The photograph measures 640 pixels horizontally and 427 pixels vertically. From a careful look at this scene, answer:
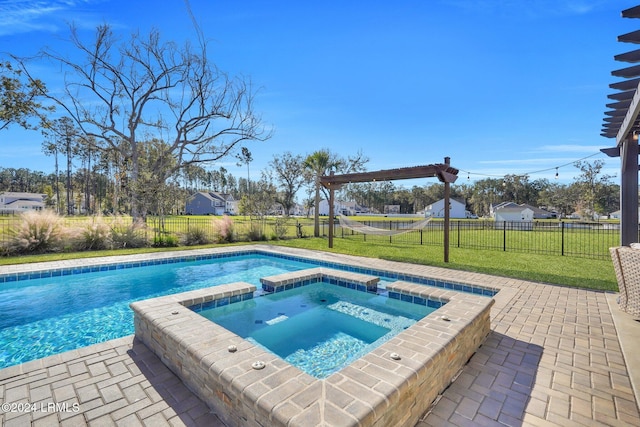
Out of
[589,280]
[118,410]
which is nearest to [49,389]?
[118,410]

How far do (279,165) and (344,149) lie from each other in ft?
19.8

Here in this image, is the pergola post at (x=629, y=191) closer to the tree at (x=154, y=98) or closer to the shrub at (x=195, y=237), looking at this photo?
the shrub at (x=195, y=237)

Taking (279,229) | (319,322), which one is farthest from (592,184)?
(319,322)

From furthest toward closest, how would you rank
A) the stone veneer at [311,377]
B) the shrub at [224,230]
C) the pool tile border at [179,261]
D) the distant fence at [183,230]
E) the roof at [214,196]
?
the roof at [214,196]
the shrub at [224,230]
the distant fence at [183,230]
the pool tile border at [179,261]
the stone veneer at [311,377]

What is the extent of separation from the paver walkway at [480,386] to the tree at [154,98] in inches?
502

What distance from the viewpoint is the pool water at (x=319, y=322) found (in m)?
3.20

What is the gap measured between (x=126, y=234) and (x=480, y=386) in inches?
402

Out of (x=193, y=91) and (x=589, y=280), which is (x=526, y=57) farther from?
(x=193, y=91)

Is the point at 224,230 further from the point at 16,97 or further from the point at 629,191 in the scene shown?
the point at 629,191

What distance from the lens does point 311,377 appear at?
1.88 metres

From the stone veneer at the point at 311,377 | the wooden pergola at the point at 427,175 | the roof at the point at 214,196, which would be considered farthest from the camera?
the roof at the point at 214,196

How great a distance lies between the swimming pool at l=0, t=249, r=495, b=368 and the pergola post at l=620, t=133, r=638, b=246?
8.82 ft

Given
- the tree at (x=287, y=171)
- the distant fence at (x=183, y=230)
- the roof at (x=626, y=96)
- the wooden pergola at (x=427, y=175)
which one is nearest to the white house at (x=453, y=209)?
the tree at (x=287, y=171)

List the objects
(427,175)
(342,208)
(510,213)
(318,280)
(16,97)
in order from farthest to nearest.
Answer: (342,208) < (510,213) < (16,97) < (427,175) < (318,280)
